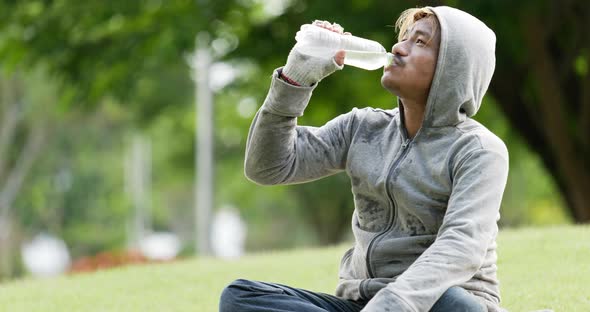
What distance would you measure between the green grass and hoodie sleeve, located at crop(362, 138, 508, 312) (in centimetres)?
174

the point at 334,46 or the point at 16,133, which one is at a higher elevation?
the point at 334,46

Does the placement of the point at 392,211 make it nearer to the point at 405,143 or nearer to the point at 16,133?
the point at 405,143

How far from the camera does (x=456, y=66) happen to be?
375 centimetres

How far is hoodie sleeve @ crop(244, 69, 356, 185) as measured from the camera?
3.75 metres

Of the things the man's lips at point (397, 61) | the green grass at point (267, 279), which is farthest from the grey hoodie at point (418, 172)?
the green grass at point (267, 279)

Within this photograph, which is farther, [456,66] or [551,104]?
[551,104]

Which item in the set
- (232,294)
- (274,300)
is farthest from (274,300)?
(232,294)

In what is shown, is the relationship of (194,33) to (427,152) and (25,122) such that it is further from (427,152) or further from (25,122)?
(25,122)

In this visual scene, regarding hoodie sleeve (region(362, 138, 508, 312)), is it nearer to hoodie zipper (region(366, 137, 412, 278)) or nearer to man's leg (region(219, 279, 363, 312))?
hoodie zipper (region(366, 137, 412, 278))

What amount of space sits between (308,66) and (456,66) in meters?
0.54

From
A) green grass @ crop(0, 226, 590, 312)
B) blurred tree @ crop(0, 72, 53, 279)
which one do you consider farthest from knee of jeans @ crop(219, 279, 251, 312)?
blurred tree @ crop(0, 72, 53, 279)

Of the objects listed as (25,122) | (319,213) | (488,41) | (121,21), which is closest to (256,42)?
(121,21)

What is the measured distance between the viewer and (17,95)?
2627cm

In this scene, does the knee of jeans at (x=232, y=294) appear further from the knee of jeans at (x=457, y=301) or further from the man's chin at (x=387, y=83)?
the man's chin at (x=387, y=83)
